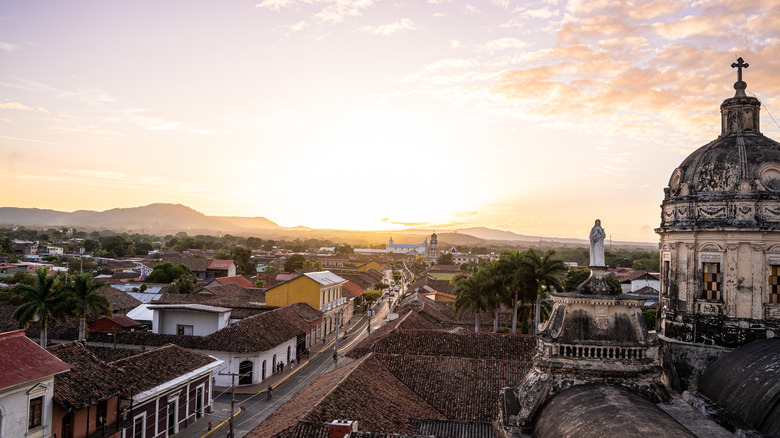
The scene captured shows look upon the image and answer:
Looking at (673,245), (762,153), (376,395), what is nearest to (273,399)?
(376,395)

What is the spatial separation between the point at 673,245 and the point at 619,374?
689 cm

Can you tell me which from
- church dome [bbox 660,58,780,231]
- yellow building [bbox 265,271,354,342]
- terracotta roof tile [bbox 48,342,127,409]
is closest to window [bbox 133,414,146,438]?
terracotta roof tile [bbox 48,342,127,409]

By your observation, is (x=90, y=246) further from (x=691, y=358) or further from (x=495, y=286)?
(x=691, y=358)

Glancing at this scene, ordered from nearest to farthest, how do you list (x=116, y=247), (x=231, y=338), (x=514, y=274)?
(x=231, y=338) → (x=514, y=274) → (x=116, y=247)

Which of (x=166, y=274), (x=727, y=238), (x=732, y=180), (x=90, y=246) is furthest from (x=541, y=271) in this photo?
(x=90, y=246)

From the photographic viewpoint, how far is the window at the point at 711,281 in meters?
18.3

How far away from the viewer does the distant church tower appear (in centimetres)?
1756

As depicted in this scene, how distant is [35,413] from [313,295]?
128ft

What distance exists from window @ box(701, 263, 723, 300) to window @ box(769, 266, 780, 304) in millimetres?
1498

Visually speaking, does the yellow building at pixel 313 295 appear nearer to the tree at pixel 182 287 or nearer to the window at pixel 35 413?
the tree at pixel 182 287

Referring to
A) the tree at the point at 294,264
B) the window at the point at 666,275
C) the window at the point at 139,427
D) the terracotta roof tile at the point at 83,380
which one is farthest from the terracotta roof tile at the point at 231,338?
the tree at the point at 294,264

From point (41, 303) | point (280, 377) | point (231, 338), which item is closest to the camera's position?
point (41, 303)

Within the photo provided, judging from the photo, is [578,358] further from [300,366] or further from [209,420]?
[300,366]

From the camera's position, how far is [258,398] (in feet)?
112
